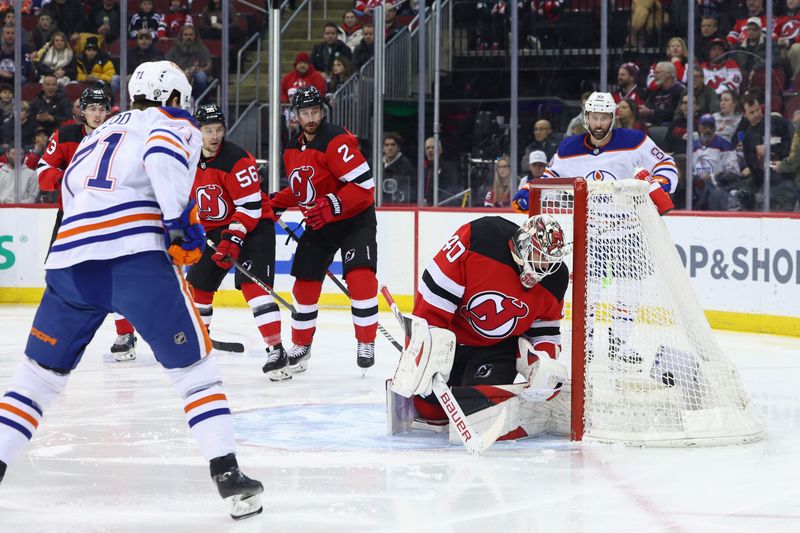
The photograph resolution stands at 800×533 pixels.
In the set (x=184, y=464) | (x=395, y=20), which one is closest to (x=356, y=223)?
(x=184, y=464)

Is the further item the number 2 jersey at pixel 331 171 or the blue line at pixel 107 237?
the number 2 jersey at pixel 331 171

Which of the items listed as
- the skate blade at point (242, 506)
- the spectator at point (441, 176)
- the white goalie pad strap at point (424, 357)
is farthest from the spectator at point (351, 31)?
the skate blade at point (242, 506)

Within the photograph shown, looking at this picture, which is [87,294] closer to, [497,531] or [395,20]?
[497,531]

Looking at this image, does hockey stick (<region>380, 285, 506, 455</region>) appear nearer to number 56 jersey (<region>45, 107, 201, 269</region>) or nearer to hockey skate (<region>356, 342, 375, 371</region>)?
number 56 jersey (<region>45, 107, 201, 269</region>)

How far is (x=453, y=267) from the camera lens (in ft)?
12.3

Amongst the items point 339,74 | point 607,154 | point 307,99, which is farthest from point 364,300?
point 339,74

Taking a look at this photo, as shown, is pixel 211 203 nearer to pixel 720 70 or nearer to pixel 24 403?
pixel 24 403

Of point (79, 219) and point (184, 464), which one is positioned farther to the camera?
point (184, 464)

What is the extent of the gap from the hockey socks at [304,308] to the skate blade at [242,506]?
246 cm

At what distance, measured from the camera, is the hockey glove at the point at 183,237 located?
2.92 meters

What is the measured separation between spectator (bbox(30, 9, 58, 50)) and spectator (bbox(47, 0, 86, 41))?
57 millimetres

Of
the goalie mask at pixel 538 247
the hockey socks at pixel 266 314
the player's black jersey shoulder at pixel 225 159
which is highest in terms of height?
the player's black jersey shoulder at pixel 225 159

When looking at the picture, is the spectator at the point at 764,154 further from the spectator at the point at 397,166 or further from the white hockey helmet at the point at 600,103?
the white hockey helmet at the point at 600,103

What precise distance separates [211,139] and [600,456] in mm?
2401
